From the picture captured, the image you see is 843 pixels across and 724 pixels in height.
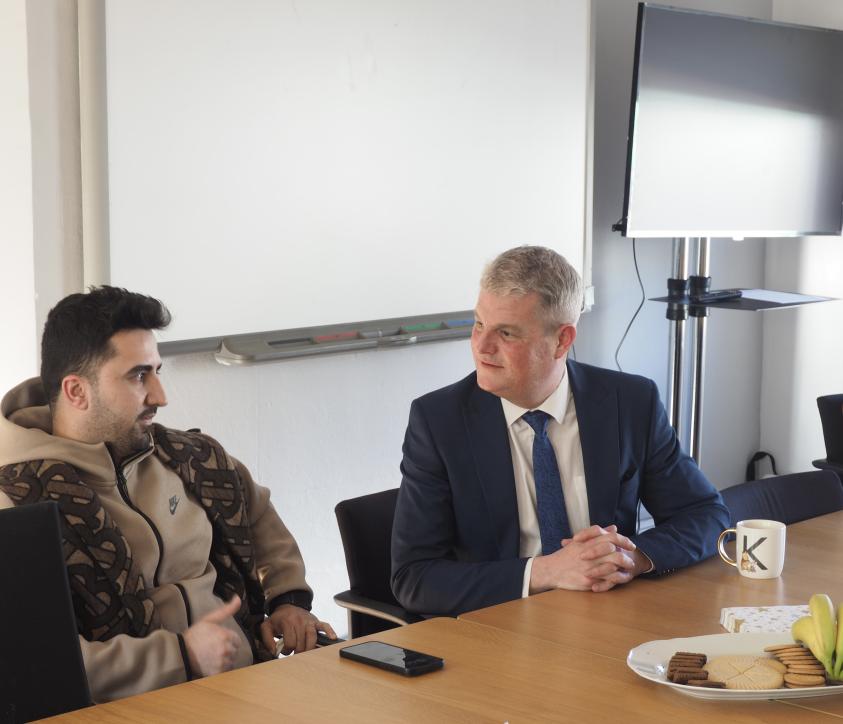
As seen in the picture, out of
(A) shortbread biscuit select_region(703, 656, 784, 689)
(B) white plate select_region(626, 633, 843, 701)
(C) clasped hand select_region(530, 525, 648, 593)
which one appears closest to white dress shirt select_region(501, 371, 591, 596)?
(C) clasped hand select_region(530, 525, 648, 593)

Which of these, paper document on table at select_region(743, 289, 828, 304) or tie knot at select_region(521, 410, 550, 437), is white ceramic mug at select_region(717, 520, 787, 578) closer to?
tie knot at select_region(521, 410, 550, 437)

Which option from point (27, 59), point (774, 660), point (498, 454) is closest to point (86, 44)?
point (27, 59)

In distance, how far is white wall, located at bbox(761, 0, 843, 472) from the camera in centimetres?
550

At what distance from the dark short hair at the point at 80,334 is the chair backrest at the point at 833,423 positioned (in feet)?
9.34

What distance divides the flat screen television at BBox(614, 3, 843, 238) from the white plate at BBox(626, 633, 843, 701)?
2.68 m

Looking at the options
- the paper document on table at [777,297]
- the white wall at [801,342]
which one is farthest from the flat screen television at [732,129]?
the white wall at [801,342]

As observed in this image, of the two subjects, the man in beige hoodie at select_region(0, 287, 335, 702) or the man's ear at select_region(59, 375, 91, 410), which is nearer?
the man in beige hoodie at select_region(0, 287, 335, 702)

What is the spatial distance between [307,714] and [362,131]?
2526 mm

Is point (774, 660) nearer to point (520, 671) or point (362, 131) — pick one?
point (520, 671)

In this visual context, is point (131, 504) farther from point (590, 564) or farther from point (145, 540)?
point (590, 564)

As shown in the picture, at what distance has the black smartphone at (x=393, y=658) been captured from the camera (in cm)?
171

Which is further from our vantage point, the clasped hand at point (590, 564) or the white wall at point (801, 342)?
the white wall at point (801, 342)

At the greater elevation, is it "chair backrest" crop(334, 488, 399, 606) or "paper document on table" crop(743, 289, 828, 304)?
"paper document on table" crop(743, 289, 828, 304)

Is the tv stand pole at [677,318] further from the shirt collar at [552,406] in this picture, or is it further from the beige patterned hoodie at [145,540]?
the beige patterned hoodie at [145,540]
